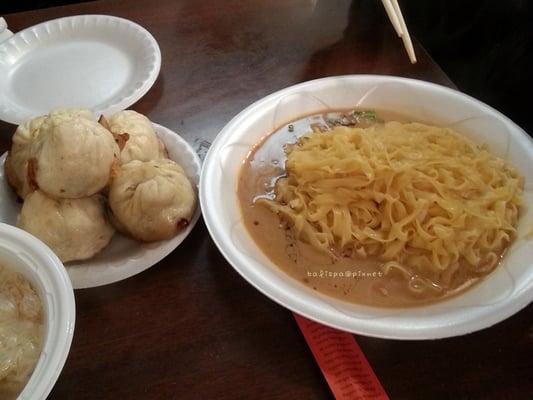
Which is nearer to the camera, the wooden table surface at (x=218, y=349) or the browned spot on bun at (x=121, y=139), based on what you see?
the wooden table surface at (x=218, y=349)

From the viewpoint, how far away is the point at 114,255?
4.11 feet

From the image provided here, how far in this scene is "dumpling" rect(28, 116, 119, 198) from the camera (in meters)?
1.09

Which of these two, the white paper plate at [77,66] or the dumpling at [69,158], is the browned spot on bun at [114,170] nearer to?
the dumpling at [69,158]

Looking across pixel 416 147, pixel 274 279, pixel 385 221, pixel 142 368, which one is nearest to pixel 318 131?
pixel 416 147

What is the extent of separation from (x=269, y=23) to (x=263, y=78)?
0.44 m

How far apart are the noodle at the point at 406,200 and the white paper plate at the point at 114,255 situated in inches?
13.2

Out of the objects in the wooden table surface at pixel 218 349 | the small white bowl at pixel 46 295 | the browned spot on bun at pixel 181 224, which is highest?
the small white bowl at pixel 46 295

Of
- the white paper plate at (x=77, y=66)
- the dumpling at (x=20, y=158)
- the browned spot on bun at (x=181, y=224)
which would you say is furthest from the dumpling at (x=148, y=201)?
the white paper plate at (x=77, y=66)

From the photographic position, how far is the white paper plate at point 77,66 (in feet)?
5.72

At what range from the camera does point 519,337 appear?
113cm

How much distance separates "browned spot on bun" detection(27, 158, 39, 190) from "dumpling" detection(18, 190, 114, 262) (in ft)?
0.06

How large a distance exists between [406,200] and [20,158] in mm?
1096

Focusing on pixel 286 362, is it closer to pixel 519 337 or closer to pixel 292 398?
pixel 292 398

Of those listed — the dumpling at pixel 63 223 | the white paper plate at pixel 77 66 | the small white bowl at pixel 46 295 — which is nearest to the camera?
the small white bowl at pixel 46 295
